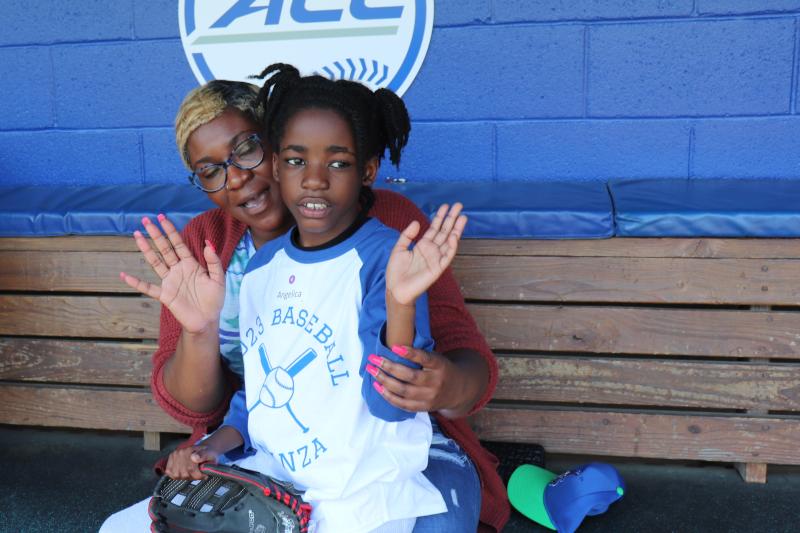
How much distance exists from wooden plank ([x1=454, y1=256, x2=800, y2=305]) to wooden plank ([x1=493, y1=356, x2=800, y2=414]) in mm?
201

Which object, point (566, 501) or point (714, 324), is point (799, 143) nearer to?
point (714, 324)

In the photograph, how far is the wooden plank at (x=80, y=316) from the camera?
2545 millimetres

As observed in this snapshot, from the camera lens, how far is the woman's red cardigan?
5.16ft

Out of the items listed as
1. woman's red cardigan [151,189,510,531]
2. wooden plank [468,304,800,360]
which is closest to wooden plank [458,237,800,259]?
wooden plank [468,304,800,360]

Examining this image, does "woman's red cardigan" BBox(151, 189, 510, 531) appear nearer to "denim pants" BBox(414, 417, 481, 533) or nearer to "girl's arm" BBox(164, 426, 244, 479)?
"denim pants" BBox(414, 417, 481, 533)

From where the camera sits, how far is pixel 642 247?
7.21ft

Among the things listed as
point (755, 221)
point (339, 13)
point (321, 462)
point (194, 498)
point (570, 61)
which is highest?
point (339, 13)

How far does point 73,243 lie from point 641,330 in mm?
1886

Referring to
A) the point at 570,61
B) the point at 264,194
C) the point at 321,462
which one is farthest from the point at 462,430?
the point at 570,61

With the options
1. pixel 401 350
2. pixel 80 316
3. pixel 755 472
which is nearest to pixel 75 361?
pixel 80 316

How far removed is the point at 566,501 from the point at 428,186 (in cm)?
110

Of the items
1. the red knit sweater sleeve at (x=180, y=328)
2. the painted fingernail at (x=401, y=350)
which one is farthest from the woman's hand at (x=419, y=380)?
the red knit sweater sleeve at (x=180, y=328)

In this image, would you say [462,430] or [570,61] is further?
[570,61]

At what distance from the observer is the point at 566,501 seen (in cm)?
207
